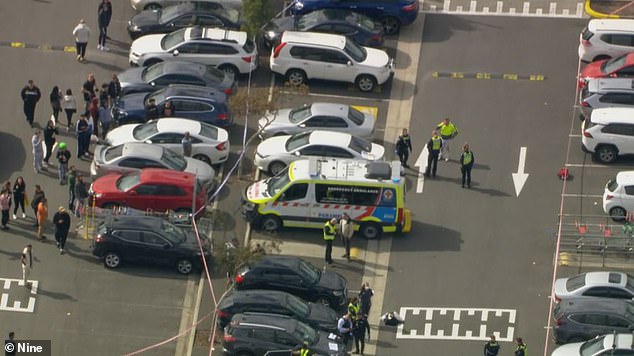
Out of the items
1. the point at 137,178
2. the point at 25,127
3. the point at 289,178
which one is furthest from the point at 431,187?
the point at 25,127

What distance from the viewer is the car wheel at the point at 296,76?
63.0 meters

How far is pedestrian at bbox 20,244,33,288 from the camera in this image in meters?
53.5

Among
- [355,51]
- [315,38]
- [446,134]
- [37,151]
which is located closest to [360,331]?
[446,134]

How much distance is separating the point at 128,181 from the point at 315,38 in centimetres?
995

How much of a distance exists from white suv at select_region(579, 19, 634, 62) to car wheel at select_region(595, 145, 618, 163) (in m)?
5.59

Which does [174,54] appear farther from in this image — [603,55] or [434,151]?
[603,55]

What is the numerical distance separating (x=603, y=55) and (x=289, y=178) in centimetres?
1387

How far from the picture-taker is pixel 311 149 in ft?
191

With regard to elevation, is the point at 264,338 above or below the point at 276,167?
below

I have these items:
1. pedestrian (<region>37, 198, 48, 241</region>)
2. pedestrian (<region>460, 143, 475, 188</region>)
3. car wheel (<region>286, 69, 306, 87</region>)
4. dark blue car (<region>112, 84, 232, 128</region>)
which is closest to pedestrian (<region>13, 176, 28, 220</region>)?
pedestrian (<region>37, 198, 48, 241</region>)

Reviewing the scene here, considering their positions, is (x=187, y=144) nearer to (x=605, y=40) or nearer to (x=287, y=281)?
(x=287, y=281)

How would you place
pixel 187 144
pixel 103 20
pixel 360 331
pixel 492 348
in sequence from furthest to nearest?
pixel 103 20
pixel 187 144
pixel 360 331
pixel 492 348

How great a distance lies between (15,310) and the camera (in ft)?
174

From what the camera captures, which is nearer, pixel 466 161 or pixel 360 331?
pixel 360 331
